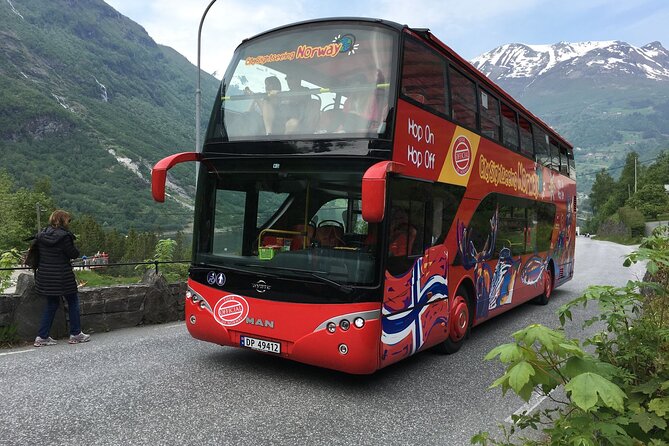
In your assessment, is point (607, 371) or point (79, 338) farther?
point (79, 338)

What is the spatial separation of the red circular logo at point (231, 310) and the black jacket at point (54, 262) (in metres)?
2.40

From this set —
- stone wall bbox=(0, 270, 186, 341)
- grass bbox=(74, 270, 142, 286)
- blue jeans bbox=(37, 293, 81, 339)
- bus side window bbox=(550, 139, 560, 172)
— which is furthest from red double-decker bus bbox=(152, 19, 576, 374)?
grass bbox=(74, 270, 142, 286)

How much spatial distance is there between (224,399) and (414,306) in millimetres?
2181

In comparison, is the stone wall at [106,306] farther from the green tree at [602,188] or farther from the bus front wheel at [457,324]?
the green tree at [602,188]

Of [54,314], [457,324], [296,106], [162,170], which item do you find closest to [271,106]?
[296,106]

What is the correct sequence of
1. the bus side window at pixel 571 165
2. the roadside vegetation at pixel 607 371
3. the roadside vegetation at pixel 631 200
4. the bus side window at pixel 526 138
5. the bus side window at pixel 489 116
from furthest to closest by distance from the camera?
the roadside vegetation at pixel 631 200, the bus side window at pixel 571 165, the bus side window at pixel 526 138, the bus side window at pixel 489 116, the roadside vegetation at pixel 607 371

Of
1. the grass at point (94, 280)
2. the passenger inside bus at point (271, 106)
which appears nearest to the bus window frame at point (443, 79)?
the passenger inside bus at point (271, 106)

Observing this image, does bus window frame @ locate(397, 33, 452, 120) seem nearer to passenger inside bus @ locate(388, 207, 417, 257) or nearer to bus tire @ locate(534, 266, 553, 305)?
passenger inside bus @ locate(388, 207, 417, 257)

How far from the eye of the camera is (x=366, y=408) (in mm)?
4777

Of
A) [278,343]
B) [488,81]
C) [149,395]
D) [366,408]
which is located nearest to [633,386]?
[366,408]

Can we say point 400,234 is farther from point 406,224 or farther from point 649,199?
point 649,199

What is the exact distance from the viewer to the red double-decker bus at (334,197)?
16.4 ft

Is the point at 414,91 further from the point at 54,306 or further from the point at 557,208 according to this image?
the point at 557,208

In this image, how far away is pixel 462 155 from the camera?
22.2 feet
